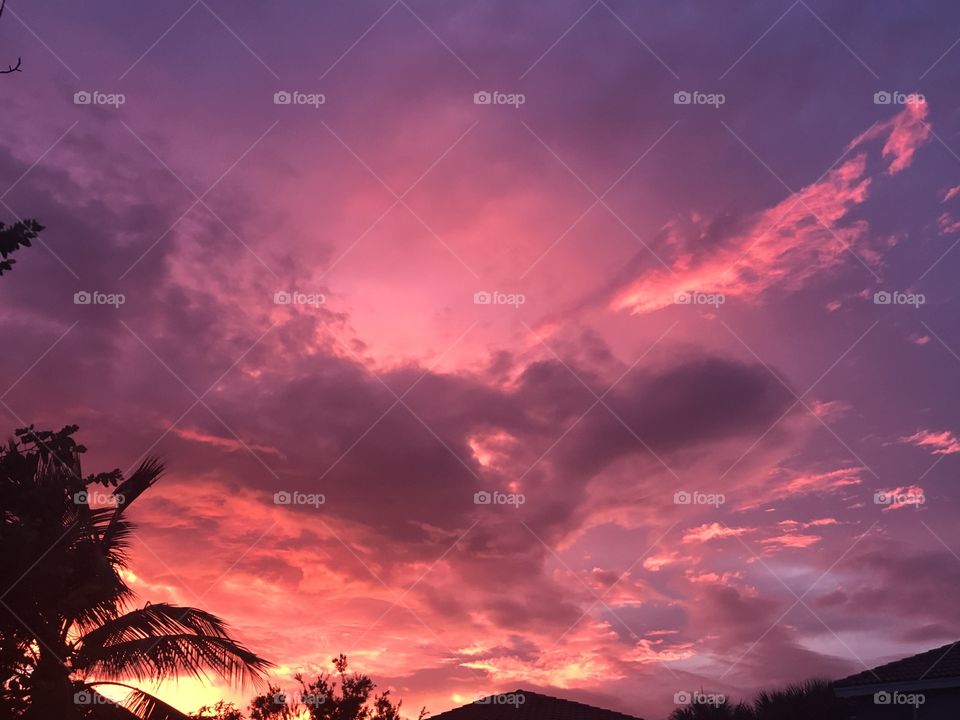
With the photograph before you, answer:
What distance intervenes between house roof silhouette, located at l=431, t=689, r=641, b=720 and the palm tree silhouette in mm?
15588

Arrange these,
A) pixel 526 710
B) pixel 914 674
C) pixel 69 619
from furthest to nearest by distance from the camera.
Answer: pixel 526 710
pixel 914 674
pixel 69 619

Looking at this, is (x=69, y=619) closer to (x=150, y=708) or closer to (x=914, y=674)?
(x=150, y=708)

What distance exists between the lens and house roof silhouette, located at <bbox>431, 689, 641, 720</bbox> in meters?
30.4

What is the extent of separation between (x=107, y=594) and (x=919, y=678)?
19.2 m

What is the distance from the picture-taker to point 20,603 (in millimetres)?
14438

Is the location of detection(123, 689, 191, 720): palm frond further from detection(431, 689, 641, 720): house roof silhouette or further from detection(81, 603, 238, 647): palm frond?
detection(431, 689, 641, 720): house roof silhouette

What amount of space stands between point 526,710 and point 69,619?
19435 mm

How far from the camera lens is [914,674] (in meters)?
23.2

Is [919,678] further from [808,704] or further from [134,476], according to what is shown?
[134,476]

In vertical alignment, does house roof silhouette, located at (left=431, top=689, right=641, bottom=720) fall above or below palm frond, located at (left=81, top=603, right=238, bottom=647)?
below

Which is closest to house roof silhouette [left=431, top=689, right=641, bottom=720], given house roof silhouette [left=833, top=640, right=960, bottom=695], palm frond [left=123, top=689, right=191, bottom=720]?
house roof silhouette [left=833, top=640, right=960, bottom=695]

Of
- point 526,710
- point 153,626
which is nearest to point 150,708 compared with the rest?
point 153,626

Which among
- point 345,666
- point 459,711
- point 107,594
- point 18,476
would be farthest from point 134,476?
point 459,711

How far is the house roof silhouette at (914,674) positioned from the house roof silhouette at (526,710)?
921 cm
